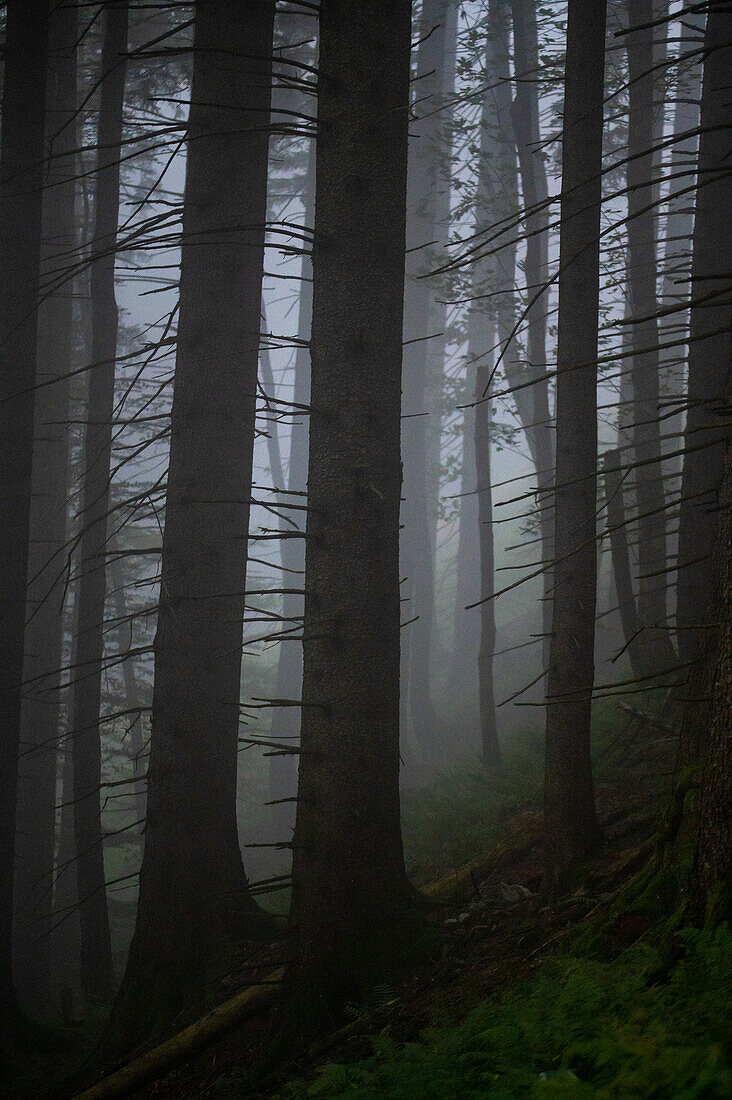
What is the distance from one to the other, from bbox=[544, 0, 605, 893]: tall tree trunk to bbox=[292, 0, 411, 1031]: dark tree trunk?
1.60 meters

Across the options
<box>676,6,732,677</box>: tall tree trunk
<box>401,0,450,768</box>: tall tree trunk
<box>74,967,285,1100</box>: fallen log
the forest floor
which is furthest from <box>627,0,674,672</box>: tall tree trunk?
<box>74,967,285,1100</box>: fallen log

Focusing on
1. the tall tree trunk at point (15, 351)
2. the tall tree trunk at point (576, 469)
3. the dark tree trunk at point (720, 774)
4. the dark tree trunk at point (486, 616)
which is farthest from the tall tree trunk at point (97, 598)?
the dark tree trunk at point (720, 774)

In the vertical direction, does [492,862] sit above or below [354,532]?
below

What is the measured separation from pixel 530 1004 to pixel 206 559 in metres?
4.07

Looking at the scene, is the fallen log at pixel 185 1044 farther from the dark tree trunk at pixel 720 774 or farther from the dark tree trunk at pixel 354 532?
the dark tree trunk at pixel 720 774

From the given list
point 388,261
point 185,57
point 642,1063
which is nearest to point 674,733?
point 388,261

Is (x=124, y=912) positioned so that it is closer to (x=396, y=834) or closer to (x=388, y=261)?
(x=396, y=834)

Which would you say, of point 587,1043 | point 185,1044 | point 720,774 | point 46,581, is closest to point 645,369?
point 720,774

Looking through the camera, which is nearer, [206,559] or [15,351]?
[206,559]

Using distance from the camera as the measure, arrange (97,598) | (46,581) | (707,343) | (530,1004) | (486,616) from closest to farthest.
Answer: (530,1004)
(707,343)
(97,598)
(46,581)
(486,616)

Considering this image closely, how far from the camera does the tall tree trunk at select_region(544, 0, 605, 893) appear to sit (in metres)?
6.12

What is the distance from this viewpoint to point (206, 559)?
639 cm

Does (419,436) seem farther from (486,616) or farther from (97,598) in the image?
(97,598)

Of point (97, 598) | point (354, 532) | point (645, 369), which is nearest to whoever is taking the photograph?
point (354, 532)
